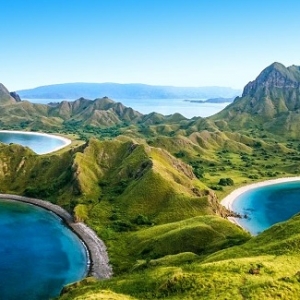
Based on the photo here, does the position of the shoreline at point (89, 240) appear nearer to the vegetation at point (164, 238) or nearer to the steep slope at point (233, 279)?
the vegetation at point (164, 238)

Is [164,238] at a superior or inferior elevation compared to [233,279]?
inferior

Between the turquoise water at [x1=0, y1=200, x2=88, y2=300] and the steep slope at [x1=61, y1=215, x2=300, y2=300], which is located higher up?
the steep slope at [x1=61, y1=215, x2=300, y2=300]

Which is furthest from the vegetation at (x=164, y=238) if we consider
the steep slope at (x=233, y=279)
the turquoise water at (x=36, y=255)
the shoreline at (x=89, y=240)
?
the turquoise water at (x=36, y=255)

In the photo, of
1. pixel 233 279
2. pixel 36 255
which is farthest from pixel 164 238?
pixel 233 279

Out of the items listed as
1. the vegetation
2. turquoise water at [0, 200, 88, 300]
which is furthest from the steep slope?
turquoise water at [0, 200, 88, 300]

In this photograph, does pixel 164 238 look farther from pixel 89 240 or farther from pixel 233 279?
pixel 233 279

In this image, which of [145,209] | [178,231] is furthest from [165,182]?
[178,231]

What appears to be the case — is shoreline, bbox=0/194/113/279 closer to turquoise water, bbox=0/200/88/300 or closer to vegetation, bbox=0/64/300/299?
turquoise water, bbox=0/200/88/300
